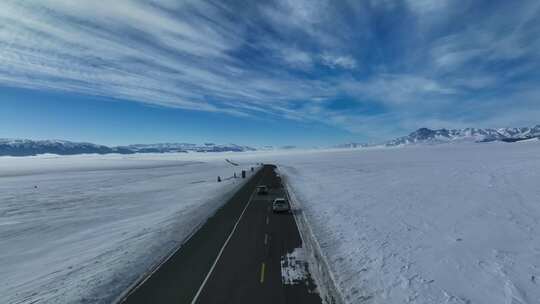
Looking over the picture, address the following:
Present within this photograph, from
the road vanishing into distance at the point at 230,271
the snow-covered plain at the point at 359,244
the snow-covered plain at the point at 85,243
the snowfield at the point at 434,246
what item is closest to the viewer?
the road vanishing into distance at the point at 230,271

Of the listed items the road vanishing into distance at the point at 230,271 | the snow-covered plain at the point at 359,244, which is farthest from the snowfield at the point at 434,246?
the road vanishing into distance at the point at 230,271

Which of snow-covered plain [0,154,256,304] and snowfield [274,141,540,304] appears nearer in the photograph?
snowfield [274,141,540,304]

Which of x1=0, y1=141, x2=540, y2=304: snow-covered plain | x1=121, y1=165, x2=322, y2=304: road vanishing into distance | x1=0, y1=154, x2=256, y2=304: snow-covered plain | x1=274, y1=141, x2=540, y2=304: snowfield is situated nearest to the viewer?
x1=121, y1=165, x2=322, y2=304: road vanishing into distance

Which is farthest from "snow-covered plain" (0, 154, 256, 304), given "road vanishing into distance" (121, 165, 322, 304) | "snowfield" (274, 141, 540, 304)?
"snowfield" (274, 141, 540, 304)

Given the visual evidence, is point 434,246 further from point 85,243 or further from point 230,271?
point 85,243

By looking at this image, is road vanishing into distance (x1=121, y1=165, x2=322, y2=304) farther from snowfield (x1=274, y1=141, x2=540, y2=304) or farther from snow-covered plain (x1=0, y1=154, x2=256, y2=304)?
snowfield (x1=274, y1=141, x2=540, y2=304)

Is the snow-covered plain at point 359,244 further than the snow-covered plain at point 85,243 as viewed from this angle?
No

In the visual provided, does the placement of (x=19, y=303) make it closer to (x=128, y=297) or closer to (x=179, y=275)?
(x=128, y=297)

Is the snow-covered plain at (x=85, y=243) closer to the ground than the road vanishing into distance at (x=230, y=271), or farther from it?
closer to the ground

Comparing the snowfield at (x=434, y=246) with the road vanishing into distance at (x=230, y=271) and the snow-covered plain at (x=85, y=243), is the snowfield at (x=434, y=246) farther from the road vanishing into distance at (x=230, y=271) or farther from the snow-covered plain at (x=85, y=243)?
the snow-covered plain at (x=85, y=243)
